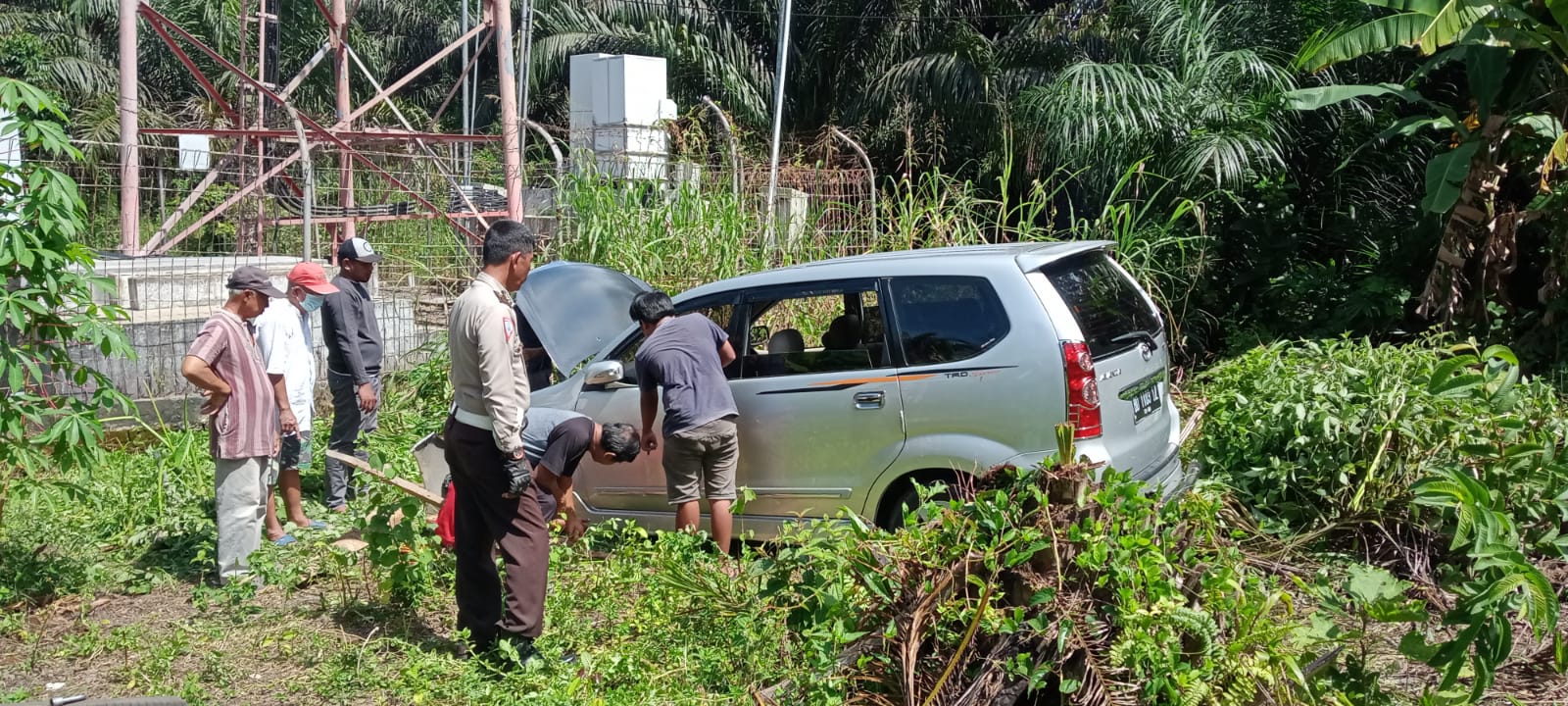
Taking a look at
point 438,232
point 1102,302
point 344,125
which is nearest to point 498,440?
point 1102,302

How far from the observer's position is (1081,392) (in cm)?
548

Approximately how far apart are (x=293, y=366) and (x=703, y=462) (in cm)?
255

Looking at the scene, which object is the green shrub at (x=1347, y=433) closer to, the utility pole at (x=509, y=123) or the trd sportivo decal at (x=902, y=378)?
the trd sportivo decal at (x=902, y=378)

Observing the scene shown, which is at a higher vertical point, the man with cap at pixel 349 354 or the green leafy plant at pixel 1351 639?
the man with cap at pixel 349 354

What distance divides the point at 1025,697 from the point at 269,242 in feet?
37.6

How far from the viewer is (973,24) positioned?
60.6ft

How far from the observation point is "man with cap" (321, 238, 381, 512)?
759 centimetres

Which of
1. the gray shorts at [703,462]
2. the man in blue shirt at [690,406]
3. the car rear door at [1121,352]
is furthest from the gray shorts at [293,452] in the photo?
the car rear door at [1121,352]

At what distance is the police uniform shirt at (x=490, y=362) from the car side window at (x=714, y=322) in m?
1.52

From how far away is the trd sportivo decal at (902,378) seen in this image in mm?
5691

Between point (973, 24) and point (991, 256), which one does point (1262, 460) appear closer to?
point (991, 256)

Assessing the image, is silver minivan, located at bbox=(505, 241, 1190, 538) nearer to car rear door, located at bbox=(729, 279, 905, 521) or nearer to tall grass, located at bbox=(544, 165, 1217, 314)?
car rear door, located at bbox=(729, 279, 905, 521)

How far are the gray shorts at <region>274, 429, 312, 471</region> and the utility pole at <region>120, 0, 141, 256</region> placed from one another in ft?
11.7

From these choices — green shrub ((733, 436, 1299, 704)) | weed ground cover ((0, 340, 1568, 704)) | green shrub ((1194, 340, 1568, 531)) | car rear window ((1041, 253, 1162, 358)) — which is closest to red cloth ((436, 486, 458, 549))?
weed ground cover ((0, 340, 1568, 704))
